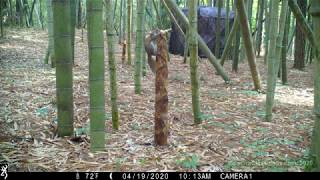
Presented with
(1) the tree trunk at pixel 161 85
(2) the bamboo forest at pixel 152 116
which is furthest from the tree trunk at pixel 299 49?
(1) the tree trunk at pixel 161 85

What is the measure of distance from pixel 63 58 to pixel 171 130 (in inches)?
49.0

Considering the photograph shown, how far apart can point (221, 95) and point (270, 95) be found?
59.5 inches

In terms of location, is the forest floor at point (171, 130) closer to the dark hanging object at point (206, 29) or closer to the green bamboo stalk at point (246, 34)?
the green bamboo stalk at point (246, 34)

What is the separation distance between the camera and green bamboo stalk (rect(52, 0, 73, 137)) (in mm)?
3141

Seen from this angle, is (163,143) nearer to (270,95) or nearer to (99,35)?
(99,35)

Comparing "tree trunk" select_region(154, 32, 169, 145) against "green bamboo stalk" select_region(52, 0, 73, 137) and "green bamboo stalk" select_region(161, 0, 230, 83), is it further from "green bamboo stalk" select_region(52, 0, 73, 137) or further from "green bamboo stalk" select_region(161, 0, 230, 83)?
"green bamboo stalk" select_region(161, 0, 230, 83)

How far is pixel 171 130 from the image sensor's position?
3.88 metres

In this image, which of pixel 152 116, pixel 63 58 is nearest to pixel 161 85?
pixel 63 58

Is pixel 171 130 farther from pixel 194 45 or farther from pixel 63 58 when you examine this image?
pixel 63 58

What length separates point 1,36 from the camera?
36.4 ft

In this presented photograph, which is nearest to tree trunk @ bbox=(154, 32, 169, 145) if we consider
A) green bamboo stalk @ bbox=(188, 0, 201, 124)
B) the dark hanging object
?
green bamboo stalk @ bbox=(188, 0, 201, 124)

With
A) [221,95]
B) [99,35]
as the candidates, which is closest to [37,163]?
[99,35]

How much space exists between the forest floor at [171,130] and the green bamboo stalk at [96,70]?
16 centimetres

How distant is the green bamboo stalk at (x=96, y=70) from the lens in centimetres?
288
